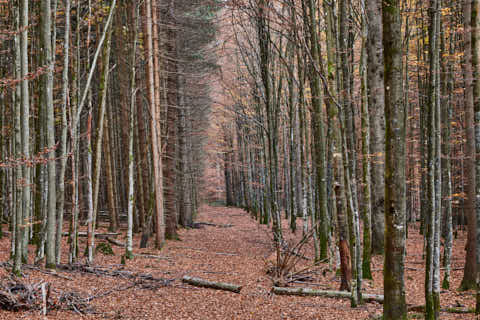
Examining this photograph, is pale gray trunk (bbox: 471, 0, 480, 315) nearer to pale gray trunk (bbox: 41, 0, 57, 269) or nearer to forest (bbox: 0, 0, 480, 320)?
forest (bbox: 0, 0, 480, 320)

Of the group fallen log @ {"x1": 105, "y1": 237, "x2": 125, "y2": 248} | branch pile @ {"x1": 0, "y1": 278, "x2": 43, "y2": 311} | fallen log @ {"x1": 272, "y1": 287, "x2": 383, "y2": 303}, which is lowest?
fallen log @ {"x1": 272, "y1": 287, "x2": 383, "y2": 303}

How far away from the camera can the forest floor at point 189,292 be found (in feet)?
21.7

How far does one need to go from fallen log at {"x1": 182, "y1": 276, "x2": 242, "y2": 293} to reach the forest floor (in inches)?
3.9

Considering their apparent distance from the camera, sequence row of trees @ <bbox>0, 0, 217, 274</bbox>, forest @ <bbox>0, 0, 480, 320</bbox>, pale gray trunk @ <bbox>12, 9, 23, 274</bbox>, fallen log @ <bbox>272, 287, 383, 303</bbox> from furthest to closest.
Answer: row of trees @ <bbox>0, 0, 217, 274</bbox> → fallen log @ <bbox>272, 287, 383, 303</bbox> → pale gray trunk @ <bbox>12, 9, 23, 274</bbox> → forest @ <bbox>0, 0, 480, 320</bbox>

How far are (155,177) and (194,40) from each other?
884 centimetres

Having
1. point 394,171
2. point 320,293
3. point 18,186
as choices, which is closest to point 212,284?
point 320,293

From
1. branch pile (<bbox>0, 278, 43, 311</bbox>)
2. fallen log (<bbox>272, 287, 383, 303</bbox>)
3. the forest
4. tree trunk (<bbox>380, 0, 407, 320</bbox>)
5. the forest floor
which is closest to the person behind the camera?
tree trunk (<bbox>380, 0, 407, 320</bbox>)

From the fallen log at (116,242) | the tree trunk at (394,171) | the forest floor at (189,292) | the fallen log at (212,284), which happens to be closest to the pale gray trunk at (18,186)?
the forest floor at (189,292)

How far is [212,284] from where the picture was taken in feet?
28.2

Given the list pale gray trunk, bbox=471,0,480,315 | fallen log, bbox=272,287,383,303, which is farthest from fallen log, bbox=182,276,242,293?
pale gray trunk, bbox=471,0,480,315

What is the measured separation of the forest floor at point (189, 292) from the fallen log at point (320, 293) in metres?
0.10

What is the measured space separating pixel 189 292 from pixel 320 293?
8.42 ft

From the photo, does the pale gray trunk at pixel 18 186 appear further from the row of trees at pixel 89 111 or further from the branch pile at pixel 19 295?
the branch pile at pixel 19 295

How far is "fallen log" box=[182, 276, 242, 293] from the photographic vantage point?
8344 mm
